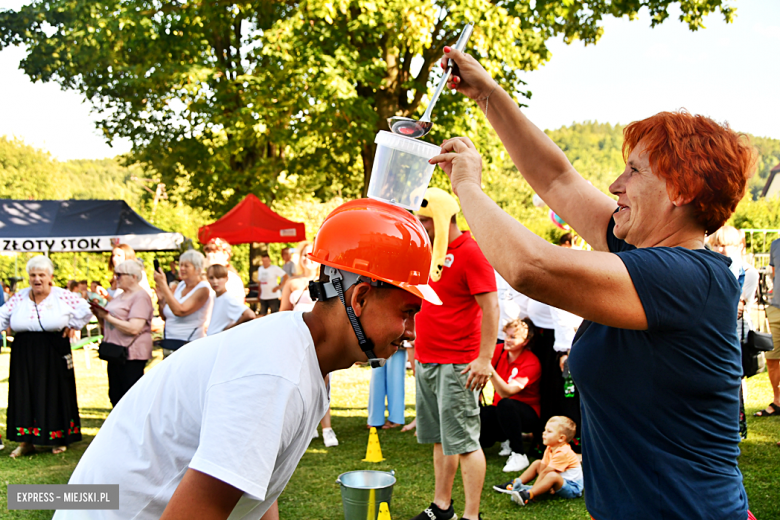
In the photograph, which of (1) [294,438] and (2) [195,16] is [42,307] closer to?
(1) [294,438]

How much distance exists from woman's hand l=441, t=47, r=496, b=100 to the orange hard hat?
0.92m

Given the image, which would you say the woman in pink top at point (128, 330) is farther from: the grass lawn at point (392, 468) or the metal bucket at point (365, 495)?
the metal bucket at point (365, 495)

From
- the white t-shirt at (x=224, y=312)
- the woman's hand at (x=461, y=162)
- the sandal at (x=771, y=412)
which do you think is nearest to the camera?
the woman's hand at (x=461, y=162)

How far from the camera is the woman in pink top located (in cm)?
698

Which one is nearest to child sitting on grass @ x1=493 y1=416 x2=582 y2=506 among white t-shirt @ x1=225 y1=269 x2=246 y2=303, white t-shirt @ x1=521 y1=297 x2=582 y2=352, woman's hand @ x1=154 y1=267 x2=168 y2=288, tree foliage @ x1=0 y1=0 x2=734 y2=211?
white t-shirt @ x1=521 y1=297 x2=582 y2=352

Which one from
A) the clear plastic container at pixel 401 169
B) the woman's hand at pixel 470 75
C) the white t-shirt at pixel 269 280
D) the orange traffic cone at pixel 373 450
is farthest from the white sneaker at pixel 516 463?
the white t-shirt at pixel 269 280

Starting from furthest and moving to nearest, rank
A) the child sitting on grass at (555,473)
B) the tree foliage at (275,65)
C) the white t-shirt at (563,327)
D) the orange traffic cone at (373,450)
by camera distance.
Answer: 1. the tree foliage at (275,65)
2. the orange traffic cone at (373,450)
3. the white t-shirt at (563,327)
4. the child sitting on grass at (555,473)

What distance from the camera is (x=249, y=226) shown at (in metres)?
14.3

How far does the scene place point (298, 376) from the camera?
1.46 m

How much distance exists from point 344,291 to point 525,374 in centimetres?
485

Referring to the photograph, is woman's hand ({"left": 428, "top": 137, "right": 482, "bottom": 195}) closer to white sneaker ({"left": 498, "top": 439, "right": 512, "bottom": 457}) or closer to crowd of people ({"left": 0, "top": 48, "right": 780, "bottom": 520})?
crowd of people ({"left": 0, "top": 48, "right": 780, "bottom": 520})

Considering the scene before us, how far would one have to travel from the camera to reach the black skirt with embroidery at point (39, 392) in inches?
277

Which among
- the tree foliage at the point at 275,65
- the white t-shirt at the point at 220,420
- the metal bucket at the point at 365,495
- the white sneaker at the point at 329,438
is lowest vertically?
the white sneaker at the point at 329,438

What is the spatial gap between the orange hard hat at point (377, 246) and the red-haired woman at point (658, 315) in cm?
19
